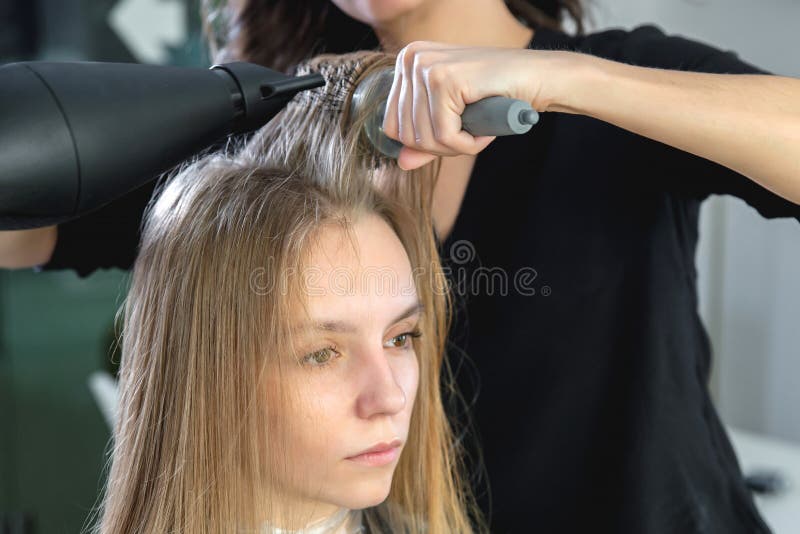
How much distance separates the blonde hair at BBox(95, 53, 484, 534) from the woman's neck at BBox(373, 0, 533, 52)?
0.43 feet

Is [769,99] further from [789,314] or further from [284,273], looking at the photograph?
[789,314]

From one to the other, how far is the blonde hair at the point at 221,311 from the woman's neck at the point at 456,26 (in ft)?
0.43

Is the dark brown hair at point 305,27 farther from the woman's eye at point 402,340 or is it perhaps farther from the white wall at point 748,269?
the white wall at point 748,269

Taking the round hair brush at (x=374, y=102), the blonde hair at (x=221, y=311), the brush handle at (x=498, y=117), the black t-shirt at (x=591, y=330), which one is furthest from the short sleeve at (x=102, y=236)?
the brush handle at (x=498, y=117)

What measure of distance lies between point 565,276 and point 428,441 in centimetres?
24

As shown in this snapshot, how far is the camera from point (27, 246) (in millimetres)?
987

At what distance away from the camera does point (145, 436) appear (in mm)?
819

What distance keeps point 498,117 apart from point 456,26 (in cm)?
38

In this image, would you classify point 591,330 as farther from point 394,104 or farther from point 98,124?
point 98,124

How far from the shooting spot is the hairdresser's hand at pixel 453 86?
0.65 m

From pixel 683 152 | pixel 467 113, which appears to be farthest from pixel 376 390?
pixel 683 152

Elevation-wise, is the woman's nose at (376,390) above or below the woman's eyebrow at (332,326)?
below

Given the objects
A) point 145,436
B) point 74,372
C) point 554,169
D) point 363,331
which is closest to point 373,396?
point 363,331

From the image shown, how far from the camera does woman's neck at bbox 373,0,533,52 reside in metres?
0.95
